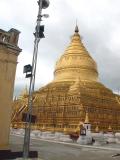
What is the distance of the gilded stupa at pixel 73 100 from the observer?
40.8 metres

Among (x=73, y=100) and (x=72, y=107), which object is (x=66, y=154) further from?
(x=73, y=100)

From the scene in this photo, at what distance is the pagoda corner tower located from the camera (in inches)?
592

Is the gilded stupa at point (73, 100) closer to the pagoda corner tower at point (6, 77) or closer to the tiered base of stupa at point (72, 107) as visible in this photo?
the tiered base of stupa at point (72, 107)

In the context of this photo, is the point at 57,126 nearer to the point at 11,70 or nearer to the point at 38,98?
the point at 38,98

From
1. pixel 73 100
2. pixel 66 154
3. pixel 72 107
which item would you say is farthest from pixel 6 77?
pixel 73 100

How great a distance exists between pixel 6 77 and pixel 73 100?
2723 centimetres

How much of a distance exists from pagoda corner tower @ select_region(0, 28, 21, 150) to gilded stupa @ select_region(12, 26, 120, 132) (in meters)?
23.7

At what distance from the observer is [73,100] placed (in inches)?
1657

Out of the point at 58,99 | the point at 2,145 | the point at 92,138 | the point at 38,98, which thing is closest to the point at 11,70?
the point at 2,145

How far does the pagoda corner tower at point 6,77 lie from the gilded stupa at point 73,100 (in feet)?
77.9

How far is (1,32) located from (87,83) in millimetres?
33297

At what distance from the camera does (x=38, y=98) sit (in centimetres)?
4675

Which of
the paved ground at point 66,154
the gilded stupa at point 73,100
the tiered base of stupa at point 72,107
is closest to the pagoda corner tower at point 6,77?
the paved ground at point 66,154

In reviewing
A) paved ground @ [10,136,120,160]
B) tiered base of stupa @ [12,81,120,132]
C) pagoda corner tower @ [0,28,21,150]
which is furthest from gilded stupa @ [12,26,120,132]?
pagoda corner tower @ [0,28,21,150]
